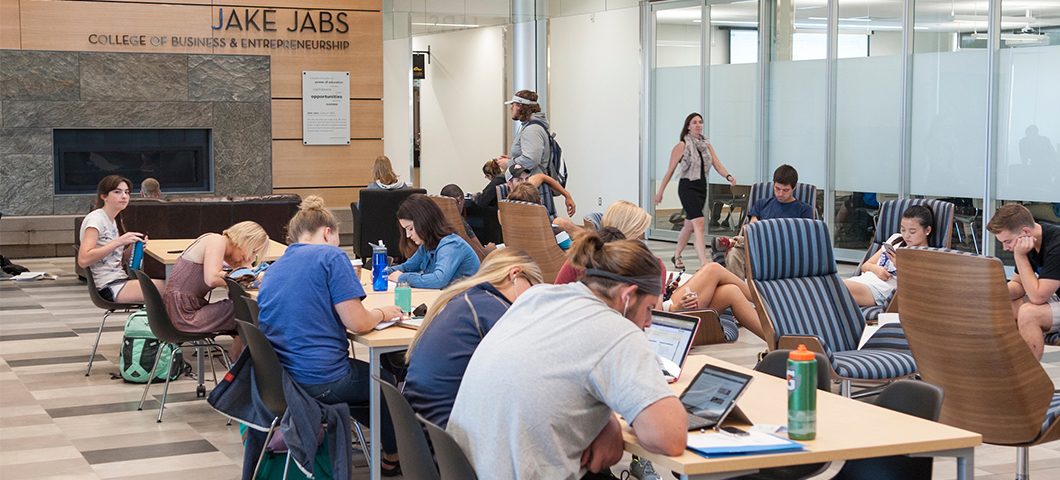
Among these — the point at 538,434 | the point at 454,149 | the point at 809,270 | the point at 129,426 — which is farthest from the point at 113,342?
the point at 454,149

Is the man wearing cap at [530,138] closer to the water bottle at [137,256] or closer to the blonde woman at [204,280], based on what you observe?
the water bottle at [137,256]

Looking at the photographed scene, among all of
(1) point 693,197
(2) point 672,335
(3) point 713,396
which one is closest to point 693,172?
(1) point 693,197

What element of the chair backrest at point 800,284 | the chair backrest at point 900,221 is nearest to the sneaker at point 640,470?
the chair backrest at point 800,284

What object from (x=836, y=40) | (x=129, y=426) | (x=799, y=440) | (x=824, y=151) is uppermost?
(x=836, y=40)

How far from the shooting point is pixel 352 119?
566 inches

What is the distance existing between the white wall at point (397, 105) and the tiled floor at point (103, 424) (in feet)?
22.1

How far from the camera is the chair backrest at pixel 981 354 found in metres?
3.67

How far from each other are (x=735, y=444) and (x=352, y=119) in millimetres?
12449

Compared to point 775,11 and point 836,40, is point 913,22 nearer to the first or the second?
point 836,40

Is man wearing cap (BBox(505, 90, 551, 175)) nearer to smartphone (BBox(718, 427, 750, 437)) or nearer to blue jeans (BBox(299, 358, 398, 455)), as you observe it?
blue jeans (BBox(299, 358, 398, 455))

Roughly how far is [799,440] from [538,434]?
0.66m

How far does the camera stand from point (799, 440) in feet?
8.36

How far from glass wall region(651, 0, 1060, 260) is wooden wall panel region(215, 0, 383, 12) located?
4399mm

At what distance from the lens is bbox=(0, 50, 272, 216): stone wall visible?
42.0 feet
